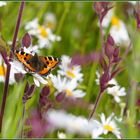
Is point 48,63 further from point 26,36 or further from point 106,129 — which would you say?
point 106,129

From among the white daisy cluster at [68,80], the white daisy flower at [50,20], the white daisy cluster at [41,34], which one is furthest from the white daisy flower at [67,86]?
the white daisy flower at [50,20]

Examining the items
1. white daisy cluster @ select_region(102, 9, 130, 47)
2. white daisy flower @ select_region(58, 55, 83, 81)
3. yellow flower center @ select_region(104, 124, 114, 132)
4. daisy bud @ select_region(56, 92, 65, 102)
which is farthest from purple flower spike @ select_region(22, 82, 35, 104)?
white daisy cluster @ select_region(102, 9, 130, 47)

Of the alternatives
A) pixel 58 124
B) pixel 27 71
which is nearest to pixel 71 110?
pixel 27 71

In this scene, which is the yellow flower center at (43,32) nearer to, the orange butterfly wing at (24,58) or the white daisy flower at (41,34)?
the white daisy flower at (41,34)

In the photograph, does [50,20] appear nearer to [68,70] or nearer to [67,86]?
[68,70]

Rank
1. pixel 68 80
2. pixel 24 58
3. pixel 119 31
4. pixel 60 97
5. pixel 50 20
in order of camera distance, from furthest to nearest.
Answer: pixel 119 31 → pixel 50 20 → pixel 68 80 → pixel 60 97 → pixel 24 58

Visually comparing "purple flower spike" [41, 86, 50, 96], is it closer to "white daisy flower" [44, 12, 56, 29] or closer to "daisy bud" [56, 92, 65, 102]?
"daisy bud" [56, 92, 65, 102]

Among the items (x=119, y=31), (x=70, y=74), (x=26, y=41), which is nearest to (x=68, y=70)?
(x=70, y=74)

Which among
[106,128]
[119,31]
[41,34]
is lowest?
[106,128]
